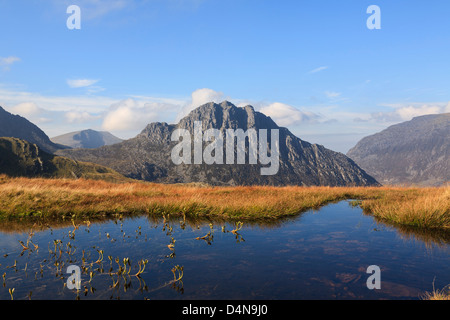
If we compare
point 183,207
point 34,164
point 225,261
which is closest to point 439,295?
point 225,261

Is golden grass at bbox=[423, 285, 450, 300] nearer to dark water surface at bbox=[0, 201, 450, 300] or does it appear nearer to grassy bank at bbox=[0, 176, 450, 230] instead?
dark water surface at bbox=[0, 201, 450, 300]

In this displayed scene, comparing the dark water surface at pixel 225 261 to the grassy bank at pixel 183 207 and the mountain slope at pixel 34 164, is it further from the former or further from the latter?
the mountain slope at pixel 34 164

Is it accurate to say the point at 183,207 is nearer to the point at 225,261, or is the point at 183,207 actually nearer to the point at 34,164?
the point at 225,261

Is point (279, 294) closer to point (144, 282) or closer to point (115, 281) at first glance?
point (144, 282)

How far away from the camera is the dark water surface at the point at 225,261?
6.25 meters

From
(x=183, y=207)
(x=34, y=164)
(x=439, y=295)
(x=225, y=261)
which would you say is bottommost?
(x=225, y=261)

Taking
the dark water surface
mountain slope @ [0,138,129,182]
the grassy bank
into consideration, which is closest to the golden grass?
the dark water surface

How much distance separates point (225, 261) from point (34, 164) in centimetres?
7770

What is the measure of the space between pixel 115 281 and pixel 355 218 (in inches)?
496

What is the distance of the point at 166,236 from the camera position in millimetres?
10867

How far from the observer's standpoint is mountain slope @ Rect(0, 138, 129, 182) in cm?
6519

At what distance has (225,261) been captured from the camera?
26.7ft

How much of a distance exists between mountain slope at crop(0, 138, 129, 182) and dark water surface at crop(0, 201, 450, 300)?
55755 mm

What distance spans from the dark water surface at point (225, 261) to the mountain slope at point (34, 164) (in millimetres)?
55755
